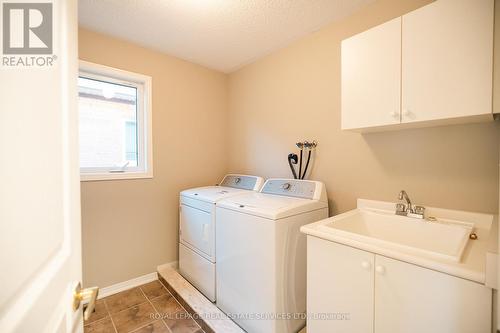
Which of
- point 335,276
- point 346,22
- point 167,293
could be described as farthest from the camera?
point 167,293

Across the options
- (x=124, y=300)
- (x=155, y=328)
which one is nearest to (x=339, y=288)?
(x=155, y=328)

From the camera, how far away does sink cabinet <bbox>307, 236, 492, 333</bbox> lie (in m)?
0.80

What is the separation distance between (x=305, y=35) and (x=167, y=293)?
2.76 m

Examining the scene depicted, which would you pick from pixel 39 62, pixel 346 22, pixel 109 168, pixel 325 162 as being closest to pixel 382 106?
pixel 325 162

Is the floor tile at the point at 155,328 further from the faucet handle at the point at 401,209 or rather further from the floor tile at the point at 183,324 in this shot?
the faucet handle at the point at 401,209

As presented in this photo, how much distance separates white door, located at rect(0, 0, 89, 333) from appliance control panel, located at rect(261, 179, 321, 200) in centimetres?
153

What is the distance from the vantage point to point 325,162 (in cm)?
192

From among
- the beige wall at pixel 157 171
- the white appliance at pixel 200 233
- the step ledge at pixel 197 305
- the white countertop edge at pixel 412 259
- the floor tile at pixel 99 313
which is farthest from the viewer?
the beige wall at pixel 157 171

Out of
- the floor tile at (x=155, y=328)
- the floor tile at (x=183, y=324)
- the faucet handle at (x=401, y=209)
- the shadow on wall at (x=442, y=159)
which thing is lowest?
the floor tile at (x=183, y=324)

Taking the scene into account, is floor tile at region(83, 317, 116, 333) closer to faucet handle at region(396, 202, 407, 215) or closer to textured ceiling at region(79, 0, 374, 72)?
faucet handle at region(396, 202, 407, 215)

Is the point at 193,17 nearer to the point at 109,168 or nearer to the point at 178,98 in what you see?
the point at 178,98

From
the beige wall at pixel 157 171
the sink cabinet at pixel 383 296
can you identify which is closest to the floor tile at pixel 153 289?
the beige wall at pixel 157 171

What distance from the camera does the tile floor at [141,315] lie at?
167 centimetres

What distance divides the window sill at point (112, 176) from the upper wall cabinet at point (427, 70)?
1.95 meters
